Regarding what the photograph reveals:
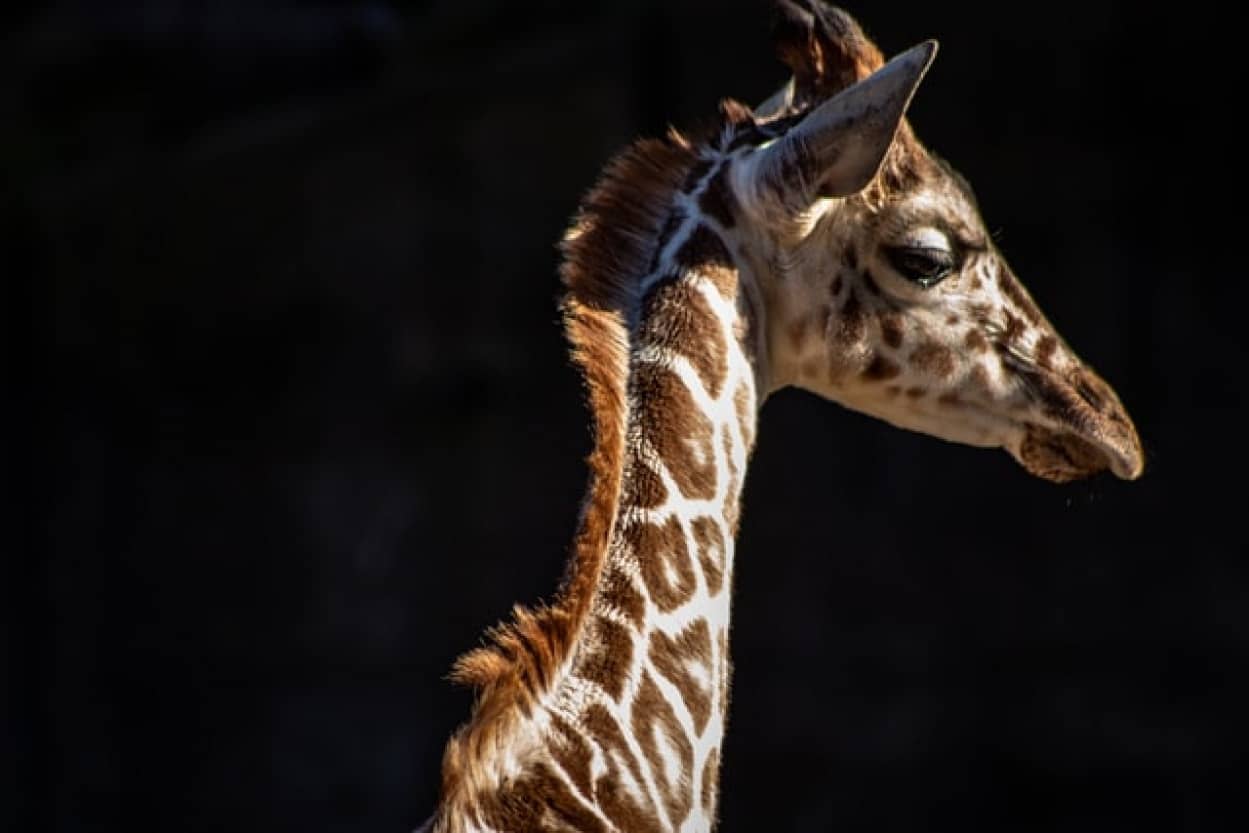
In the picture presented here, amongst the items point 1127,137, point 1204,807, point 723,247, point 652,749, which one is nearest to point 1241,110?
point 1127,137

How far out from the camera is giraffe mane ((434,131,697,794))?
3102 mm

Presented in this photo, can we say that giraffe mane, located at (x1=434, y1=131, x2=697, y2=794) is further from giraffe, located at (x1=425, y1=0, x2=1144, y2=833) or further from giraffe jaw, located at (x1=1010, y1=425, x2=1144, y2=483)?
giraffe jaw, located at (x1=1010, y1=425, x2=1144, y2=483)

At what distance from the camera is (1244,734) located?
7.35 m

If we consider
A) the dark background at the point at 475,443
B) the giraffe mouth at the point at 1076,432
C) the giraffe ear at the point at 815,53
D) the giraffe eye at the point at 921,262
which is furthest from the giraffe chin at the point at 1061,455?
the dark background at the point at 475,443

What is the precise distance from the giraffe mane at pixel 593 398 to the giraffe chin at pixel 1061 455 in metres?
0.76

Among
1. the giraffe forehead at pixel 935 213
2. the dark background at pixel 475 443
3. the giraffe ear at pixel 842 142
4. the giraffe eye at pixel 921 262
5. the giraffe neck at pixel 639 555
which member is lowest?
the dark background at pixel 475 443

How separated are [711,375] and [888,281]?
0.37 metres

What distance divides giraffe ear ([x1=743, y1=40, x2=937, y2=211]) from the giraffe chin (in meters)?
0.63

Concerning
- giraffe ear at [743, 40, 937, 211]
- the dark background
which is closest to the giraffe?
giraffe ear at [743, 40, 937, 211]

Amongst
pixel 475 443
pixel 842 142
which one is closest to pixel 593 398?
pixel 842 142

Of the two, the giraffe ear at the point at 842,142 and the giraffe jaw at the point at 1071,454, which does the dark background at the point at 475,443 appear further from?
the giraffe ear at the point at 842,142

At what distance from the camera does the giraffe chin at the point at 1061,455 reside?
3.85m

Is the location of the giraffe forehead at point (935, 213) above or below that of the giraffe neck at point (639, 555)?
above

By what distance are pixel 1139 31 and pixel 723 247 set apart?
13.9 feet
